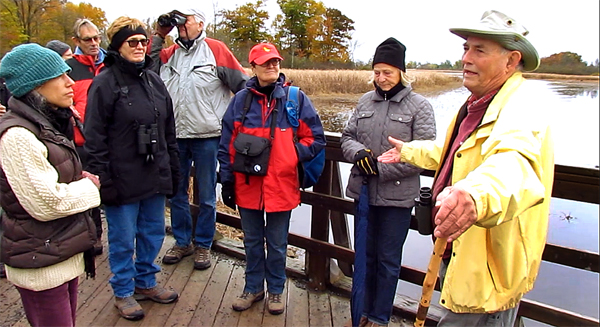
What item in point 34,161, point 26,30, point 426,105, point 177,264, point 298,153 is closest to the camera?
point 34,161

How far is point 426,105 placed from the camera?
7.56ft

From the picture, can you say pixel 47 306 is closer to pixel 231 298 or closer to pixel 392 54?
pixel 231 298

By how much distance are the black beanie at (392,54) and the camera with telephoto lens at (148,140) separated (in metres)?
1.36

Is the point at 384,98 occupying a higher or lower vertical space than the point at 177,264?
higher

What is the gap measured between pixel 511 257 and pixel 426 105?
43.7 inches

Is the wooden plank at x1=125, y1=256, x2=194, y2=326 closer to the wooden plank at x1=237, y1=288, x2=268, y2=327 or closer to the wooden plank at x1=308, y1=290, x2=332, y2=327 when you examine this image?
the wooden plank at x1=237, y1=288, x2=268, y2=327

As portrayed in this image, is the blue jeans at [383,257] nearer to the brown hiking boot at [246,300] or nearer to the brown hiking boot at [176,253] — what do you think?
the brown hiking boot at [246,300]

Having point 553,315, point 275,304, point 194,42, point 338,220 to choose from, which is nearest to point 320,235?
point 338,220

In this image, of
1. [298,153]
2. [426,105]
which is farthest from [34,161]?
[426,105]

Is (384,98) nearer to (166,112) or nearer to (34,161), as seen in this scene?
(166,112)

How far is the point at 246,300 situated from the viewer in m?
2.74

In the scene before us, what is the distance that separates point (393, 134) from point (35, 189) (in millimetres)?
1705

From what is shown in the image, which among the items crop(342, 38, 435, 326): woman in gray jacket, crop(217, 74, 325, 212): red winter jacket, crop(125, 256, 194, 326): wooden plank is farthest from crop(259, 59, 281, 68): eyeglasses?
crop(125, 256, 194, 326): wooden plank

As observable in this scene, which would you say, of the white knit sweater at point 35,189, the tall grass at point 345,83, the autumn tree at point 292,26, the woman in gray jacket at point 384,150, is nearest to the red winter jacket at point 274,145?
the woman in gray jacket at point 384,150
